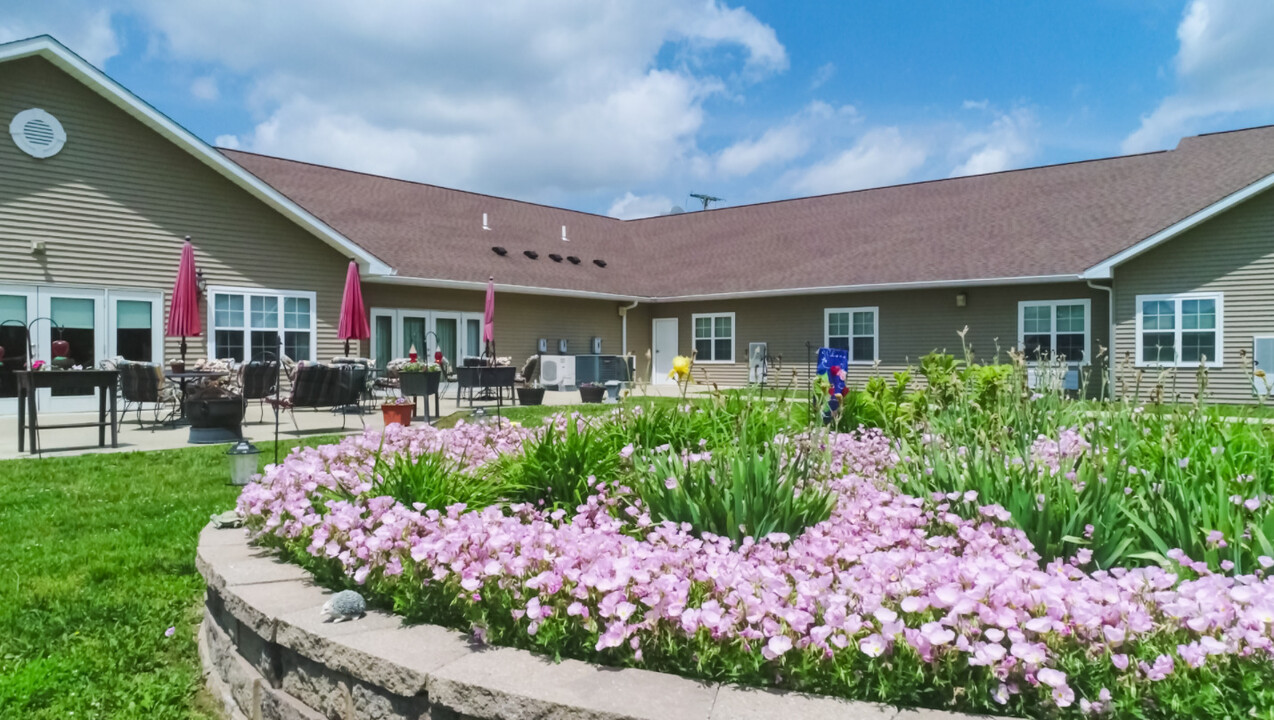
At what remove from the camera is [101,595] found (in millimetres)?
3525

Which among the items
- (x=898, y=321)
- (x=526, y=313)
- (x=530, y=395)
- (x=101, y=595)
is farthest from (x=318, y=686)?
(x=898, y=321)

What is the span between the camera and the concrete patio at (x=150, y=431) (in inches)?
311

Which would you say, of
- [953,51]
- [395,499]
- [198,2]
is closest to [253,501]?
[395,499]

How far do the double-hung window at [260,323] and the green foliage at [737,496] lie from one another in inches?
444

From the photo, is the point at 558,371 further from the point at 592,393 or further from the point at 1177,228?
the point at 1177,228

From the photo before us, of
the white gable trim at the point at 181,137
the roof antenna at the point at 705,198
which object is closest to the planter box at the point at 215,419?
the white gable trim at the point at 181,137

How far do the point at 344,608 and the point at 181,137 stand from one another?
12.3m

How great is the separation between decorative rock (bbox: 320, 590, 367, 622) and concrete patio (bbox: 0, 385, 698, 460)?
13.1 feet

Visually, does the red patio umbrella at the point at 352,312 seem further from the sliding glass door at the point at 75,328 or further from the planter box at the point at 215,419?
the planter box at the point at 215,419

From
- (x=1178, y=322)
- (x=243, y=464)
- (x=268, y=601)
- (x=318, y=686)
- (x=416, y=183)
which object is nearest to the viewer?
(x=318, y=686)

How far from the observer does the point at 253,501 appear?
329 cm

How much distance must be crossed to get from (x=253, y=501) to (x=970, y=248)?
16.1 metres

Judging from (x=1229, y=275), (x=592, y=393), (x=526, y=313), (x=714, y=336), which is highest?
(x=1229, y=275)

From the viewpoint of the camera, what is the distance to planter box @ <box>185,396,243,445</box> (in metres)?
8.33
